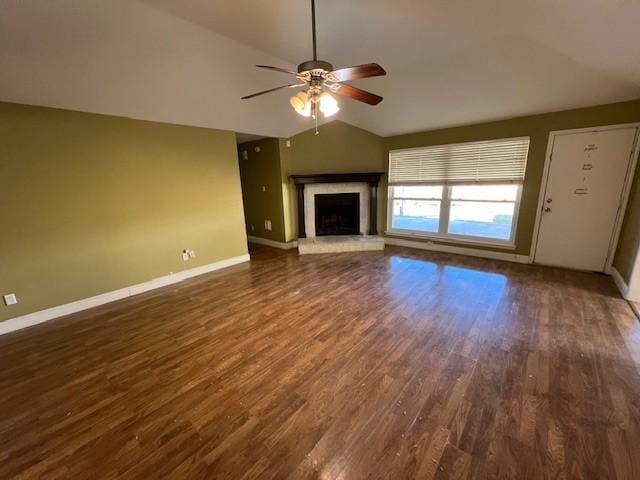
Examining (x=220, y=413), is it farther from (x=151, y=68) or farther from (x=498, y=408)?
(x=151, y=68)

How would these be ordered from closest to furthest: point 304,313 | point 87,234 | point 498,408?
point 498,408 → point 304,313 → point 87,234

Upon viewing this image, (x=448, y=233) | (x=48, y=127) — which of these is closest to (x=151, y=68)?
(x=48, y=127)

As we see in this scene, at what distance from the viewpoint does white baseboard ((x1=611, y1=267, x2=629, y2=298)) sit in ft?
9.92

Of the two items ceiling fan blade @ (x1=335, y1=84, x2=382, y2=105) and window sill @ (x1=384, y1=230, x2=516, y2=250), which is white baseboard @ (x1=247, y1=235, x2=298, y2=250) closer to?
window sill @ (x1=384, y1=230, x2=516, y2=250)

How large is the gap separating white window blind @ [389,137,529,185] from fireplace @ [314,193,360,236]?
98 cm

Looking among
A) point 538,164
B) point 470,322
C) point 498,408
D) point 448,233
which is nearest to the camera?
point 498,408

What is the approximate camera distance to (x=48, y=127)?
2.74 metres

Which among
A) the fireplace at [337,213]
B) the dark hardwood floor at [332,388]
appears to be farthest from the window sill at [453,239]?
the dark hardwood floor at [332,388]

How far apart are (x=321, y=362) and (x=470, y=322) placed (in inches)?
62.4

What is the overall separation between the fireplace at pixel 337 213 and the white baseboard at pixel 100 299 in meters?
2.11

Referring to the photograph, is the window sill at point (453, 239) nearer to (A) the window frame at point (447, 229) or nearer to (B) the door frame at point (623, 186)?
(A) the window frame at point (447, 229)

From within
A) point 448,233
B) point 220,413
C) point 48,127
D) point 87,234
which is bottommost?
point 220,413

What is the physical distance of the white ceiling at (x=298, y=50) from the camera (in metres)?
2.00

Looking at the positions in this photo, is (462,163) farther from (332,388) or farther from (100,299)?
(100,299)
